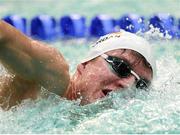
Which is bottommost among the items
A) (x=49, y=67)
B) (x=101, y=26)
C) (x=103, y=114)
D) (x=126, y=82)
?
(x=103, y=114)

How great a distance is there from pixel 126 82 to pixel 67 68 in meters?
0.33

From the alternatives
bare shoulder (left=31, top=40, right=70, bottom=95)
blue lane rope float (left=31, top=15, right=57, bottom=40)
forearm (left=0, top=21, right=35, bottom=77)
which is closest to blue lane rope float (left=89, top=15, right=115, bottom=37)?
blue lane rope float (left=31, top=15, right=57, bottom=40)

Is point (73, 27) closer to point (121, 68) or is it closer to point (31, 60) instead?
point (121, 68)

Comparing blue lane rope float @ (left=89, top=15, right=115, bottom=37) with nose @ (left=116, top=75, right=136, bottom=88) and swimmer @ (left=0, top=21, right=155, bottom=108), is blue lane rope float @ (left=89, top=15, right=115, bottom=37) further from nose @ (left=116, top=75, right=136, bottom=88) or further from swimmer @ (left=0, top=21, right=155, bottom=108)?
nose @ (left=116, top=75, right=136, bottom=88)

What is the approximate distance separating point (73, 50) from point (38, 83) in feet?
7.94

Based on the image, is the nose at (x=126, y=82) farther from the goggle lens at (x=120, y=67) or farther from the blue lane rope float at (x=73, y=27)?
the blue lane rope float at (x=73, y=27)

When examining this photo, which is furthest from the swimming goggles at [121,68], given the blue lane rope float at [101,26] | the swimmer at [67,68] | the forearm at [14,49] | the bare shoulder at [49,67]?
the blue lane rope float at [101,26]

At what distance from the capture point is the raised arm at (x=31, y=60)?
2.02m

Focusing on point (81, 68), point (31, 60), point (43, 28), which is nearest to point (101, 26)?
point (43, 28)

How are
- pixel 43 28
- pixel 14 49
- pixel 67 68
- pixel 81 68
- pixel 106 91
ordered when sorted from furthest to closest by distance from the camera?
pixel 43 28 → pixel 81 68 → pixel 106 91 → pixel 67 68 → pixel 14 49

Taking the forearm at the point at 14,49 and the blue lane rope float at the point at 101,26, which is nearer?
the forearm at the point at 14,49

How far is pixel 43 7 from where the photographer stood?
20.8 feet

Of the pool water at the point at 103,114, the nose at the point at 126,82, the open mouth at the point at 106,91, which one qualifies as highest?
the nose at the point at 126,82

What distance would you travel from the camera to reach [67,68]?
222cm
